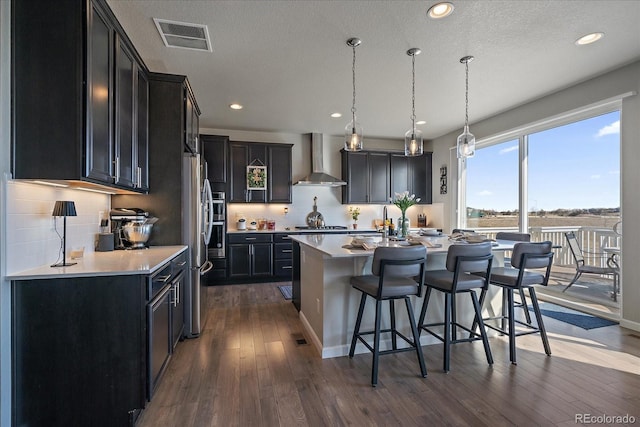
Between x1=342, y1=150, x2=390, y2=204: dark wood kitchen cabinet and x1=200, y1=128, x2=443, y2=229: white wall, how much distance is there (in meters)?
0.24

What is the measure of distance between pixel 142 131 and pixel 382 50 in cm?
226

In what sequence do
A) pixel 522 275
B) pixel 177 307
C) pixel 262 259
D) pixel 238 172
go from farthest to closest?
pixel 238 172
pixel 262 259
pixel 177 307
pixel 522 275

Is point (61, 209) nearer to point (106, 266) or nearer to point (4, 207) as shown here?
point (4, 207)

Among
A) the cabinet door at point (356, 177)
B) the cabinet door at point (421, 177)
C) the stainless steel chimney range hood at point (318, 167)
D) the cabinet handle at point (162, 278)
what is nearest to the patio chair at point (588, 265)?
the cabinet door at point (421, 177)

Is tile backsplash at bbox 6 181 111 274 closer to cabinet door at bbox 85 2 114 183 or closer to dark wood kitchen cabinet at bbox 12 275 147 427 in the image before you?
dark wood kitchen cabinet at bbox 12 275 147 427

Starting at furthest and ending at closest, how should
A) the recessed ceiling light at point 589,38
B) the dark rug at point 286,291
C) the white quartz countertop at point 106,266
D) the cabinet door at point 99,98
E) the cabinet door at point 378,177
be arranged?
the cabinet door at point 378,177, the dark rug at point 286,291, the recessed ceiling light at point 589,38, the cabinet door at point 99,98, the white quartz countertop at point 106,266

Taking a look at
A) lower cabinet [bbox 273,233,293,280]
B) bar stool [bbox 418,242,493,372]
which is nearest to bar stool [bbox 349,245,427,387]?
bar stool [bbox 418,242,493,372]

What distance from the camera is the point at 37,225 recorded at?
1.88 meters

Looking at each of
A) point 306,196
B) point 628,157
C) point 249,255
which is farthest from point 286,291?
point 628,157

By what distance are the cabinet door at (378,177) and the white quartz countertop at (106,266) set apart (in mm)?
4458

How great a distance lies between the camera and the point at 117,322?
172 cm

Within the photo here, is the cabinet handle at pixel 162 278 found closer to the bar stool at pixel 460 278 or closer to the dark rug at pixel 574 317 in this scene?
the bar stool at pixel 460 278

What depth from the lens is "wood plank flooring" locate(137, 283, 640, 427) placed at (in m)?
1.85

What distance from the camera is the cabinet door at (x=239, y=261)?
5.25 metres
